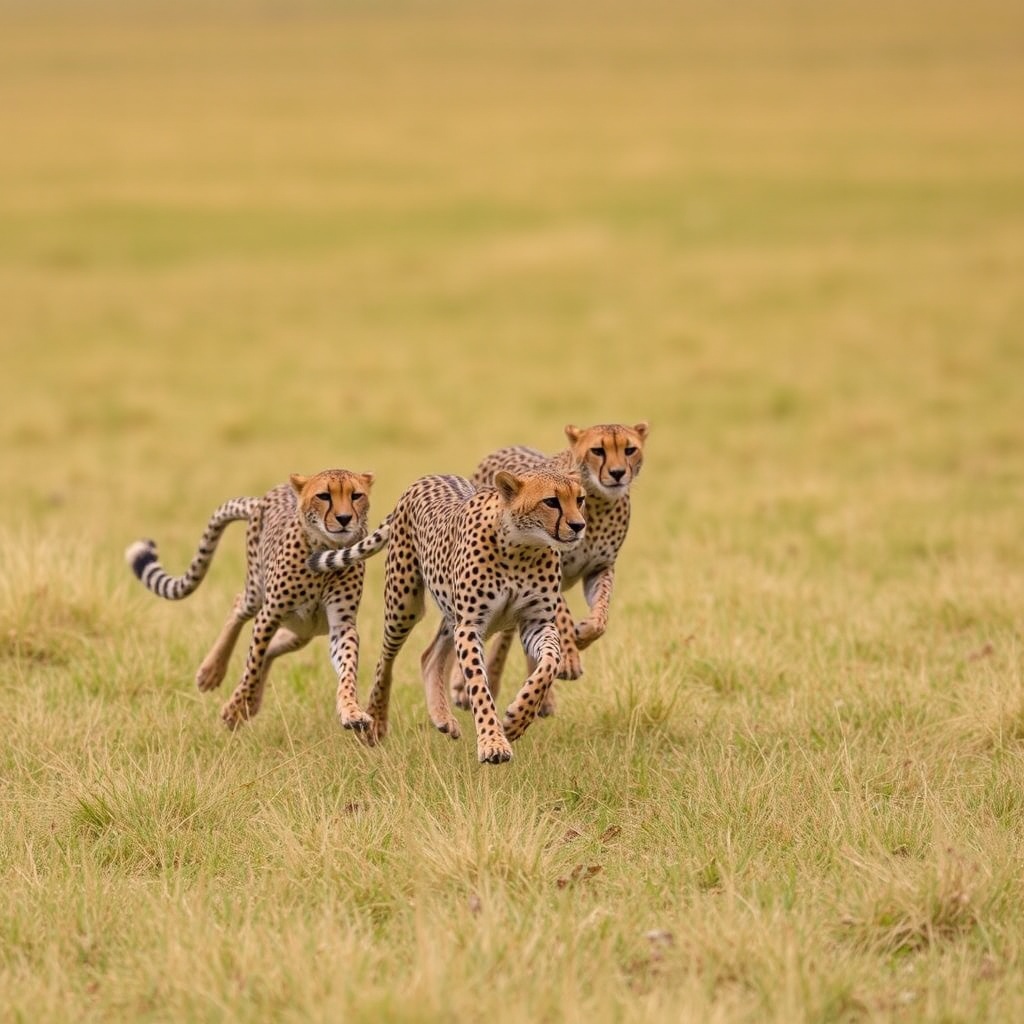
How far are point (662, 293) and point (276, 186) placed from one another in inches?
487

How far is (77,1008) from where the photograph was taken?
3.80m

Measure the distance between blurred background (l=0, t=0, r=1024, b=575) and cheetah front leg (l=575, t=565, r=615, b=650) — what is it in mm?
3008

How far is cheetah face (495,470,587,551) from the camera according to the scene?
497 cm

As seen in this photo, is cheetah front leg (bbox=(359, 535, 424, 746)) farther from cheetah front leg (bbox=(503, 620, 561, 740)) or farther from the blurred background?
the blurred background

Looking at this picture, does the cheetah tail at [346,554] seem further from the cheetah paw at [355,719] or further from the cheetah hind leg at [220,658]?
the cheetah hind leg at [220,658]

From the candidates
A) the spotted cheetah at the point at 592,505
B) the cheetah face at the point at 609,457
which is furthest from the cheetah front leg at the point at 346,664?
the cheetah face at the point at 609,457

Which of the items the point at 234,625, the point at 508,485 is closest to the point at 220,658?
the point at 234,625

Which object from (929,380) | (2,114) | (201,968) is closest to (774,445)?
(929,380)

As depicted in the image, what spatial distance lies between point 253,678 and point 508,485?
49.7 inches

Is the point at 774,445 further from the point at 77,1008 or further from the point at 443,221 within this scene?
the point at 443,221

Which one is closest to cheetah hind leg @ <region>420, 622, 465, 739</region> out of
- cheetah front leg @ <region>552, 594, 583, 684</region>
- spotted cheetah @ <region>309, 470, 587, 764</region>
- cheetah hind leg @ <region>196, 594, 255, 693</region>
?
spotted cheetah @ <region>309, 470, 587, 764</region>

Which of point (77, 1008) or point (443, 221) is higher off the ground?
point (443, 221)

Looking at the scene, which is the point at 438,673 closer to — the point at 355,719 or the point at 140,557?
the point at 355,719

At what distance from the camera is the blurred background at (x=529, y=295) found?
39.4 feet
